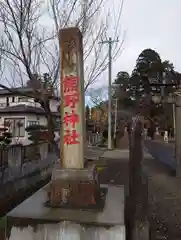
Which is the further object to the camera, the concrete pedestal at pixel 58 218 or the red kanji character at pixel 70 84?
the red kanji character at pixel 70 84

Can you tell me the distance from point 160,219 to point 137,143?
6.74 ft

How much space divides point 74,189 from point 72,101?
127 cm

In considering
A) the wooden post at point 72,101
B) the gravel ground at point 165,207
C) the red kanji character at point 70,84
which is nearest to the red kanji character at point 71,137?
the wooden post at point 72,101

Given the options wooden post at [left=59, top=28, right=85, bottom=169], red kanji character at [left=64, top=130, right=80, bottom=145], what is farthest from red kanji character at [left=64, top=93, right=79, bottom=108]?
red kanji character at [left=64, top=130, right=80, bottom=145]

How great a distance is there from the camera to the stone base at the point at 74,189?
402 centimetres

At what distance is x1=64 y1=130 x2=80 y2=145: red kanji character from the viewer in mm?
4258

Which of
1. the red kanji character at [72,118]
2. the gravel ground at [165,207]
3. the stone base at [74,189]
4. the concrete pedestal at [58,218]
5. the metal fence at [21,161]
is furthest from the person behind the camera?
the metal fence at [21,161]

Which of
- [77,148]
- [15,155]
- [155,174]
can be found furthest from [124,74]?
[77,148]

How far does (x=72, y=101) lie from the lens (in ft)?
14.0

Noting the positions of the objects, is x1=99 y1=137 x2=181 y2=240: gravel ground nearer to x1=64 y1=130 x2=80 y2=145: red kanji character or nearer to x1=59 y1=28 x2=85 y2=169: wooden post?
x1=59 y1=28 x2=85 y2=169: wooden post

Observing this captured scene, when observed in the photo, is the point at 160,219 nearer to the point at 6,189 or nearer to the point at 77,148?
the point at 77,148

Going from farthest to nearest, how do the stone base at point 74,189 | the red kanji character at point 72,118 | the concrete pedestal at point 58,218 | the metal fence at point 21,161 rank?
1. the metal fence at point 21,161
2. the red kanji character at point 72,118
3. the stone base at point 74,189
4. the concrete pedestal at point 58,218

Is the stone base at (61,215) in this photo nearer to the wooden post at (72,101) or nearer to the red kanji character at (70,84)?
the wooden post at (72,101)

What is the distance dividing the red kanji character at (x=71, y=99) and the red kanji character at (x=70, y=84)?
0.09m
